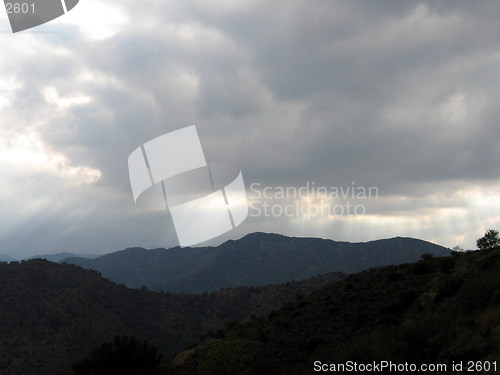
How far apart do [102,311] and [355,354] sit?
11112cm

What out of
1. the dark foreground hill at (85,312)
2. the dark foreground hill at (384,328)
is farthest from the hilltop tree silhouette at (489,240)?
the dark foreground hill at (85,312)

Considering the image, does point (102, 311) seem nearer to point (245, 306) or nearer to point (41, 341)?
point (41, 341)

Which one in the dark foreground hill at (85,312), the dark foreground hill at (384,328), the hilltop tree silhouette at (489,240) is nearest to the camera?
the dark foreground hill at (384,328)

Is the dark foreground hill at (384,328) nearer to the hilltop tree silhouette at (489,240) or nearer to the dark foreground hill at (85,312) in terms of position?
the hilltop tree silhouette at (489,240)

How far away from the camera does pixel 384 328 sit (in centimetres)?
2700

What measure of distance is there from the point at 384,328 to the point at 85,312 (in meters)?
107

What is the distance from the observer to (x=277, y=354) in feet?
101

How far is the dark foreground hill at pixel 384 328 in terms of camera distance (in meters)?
17.8

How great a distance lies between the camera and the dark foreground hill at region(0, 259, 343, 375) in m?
94.6

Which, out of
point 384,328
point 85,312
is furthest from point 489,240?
point 85,312

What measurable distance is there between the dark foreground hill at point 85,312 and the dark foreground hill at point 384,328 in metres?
64.9

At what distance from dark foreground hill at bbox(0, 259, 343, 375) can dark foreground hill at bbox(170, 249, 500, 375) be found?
6486 centimetres

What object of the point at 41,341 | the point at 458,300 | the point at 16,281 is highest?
the point at 16,281

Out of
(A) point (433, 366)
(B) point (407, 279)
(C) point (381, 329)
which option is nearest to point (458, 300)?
(C) point (381, 329)
